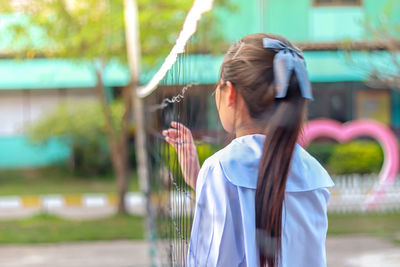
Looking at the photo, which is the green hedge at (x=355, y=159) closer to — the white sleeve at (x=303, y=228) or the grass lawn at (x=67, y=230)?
the grass lawn at (x=67, y=230)

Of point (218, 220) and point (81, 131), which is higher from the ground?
point (218, 220)

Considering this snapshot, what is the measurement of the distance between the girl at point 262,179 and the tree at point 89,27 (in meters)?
7.48

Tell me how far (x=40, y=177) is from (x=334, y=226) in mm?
10366

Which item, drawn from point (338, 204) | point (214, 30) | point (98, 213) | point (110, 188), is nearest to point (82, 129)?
point (110, 188)

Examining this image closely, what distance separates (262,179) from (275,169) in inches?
1.7

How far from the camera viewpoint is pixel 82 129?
15852 millimetres

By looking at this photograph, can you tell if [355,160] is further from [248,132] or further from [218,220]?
[218,220]

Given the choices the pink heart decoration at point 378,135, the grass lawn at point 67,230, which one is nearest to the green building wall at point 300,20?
the pink heart decoration at point 378,135

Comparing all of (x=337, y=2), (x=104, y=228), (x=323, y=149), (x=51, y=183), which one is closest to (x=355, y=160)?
(x=323, y=149)

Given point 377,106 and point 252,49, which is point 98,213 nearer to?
point 377,106

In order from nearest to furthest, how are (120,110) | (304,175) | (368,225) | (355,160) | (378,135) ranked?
1. (304,175)
2. (368,225)
3. (378,135)
4. (355,160)
5. (120,110)

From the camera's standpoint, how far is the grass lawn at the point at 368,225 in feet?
28.6

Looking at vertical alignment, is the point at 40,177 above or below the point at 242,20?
below

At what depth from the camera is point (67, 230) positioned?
9.23m
